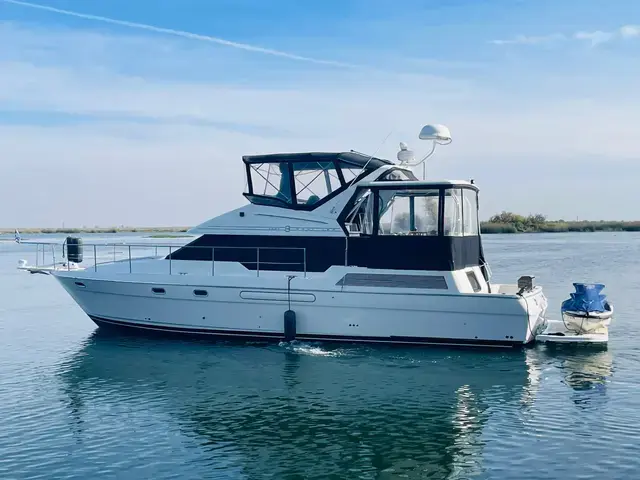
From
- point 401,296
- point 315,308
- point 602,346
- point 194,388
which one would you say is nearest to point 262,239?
point 315,308

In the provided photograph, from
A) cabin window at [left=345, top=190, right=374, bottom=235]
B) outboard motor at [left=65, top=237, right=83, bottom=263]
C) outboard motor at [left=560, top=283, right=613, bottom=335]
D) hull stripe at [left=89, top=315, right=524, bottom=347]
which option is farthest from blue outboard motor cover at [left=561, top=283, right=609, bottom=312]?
outboard motor at [left=65, top=237, right=83, bottom=263]

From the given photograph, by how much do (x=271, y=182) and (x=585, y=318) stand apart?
7.95m

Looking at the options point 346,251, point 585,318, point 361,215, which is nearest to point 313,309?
point 346,251

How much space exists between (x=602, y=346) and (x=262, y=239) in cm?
830

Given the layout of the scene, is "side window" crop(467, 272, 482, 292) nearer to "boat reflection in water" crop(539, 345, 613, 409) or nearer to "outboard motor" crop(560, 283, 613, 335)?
"boat reflection in water" crop(539, 345, 613, 409)

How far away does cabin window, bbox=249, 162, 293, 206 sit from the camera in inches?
628

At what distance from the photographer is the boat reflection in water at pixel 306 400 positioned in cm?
880

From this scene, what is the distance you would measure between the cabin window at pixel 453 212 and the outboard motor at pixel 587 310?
3.02 m

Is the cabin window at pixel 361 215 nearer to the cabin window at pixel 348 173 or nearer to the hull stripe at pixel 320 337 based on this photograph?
the cabin window at pixel 348 173

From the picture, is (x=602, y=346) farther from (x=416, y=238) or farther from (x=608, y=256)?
(x=608, y=256)

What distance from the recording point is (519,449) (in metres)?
8.98

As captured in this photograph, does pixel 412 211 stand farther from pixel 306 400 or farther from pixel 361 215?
pixel 306 400

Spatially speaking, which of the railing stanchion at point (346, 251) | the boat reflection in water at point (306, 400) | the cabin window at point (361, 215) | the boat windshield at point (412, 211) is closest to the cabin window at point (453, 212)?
the boat windshield at point (412, 211)

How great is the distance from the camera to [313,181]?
15.9 meters
